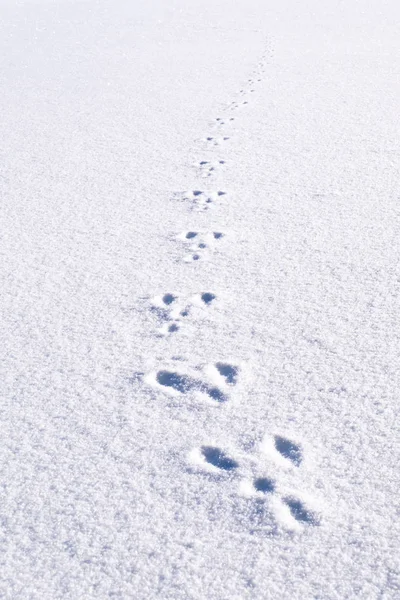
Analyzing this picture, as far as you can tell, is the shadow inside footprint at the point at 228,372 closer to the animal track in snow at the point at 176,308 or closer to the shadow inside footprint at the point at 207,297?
the animal track in snow at the point at 176,308

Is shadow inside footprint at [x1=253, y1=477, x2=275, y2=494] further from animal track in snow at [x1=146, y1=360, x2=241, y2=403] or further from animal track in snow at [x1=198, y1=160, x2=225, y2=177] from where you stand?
animal track in snow at [x1=198, y1=160, x2=225, y2=177]

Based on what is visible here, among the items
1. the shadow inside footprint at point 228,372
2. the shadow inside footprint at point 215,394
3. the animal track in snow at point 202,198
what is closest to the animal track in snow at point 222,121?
the animal track in snow at point 202,198

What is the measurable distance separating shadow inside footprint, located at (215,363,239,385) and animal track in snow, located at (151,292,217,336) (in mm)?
239

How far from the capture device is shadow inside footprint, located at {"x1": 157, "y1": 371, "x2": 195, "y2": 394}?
1.73 metres

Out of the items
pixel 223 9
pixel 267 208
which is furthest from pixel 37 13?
pixel 267 208

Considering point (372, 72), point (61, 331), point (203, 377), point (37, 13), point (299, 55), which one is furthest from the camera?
point (37, 13)

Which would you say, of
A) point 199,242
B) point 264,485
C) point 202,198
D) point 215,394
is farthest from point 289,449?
point 202,198

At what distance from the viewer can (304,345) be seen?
6.13 feet

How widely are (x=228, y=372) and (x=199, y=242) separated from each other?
0.88 m

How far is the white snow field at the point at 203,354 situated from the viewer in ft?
4.17

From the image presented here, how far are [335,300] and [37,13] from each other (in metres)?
9.46

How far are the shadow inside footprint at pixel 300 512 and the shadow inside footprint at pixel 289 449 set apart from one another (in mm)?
112

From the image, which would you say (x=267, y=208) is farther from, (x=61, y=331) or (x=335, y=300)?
(x=61, y=331)

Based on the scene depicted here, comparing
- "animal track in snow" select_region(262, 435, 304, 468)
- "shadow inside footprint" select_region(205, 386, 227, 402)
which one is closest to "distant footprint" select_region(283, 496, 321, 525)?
"animal track in snow" select_region(262, 435, 304, 468)
